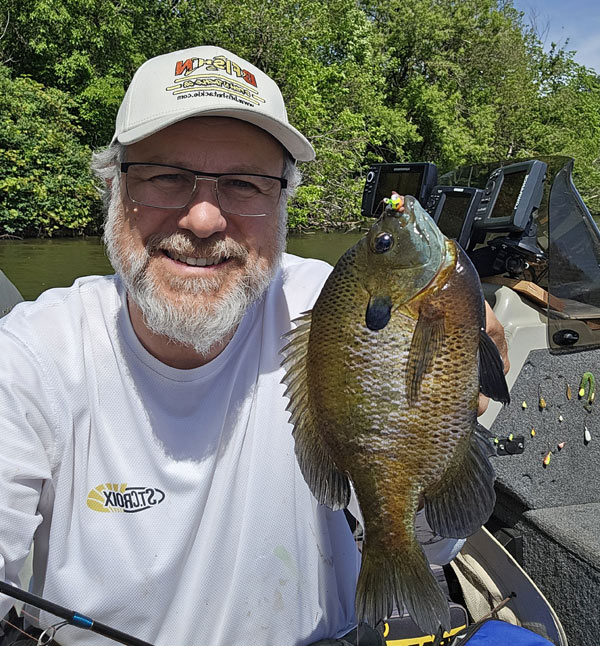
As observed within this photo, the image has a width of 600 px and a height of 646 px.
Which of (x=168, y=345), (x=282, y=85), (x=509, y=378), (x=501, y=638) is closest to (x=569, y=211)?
(x=509, y=378)

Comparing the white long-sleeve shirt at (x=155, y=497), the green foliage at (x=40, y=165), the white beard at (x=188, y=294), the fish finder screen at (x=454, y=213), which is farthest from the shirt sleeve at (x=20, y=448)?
the green foliage at (x=40, y=165)

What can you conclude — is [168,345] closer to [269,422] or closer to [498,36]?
[269,422]

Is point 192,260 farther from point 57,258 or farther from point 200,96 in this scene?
point 57,258

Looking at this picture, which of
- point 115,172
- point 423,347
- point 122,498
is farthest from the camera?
point 115,172

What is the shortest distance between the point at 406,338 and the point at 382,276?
134 millimetres

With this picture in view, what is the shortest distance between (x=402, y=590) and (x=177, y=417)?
836 millimetres

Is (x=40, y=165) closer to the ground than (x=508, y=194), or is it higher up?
closer to the ground

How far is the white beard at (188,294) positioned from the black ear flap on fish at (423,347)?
0.74 m

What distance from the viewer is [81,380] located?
1.71 metres

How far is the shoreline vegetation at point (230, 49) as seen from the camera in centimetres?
1920

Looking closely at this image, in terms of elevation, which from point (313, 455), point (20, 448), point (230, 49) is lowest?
point (20, 448)

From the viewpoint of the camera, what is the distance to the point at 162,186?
5.76ft

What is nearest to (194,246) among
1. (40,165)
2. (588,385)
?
(588,385)

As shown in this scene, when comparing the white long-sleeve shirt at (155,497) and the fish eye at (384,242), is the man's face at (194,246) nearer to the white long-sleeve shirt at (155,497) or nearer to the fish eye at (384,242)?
the white long-sleeve shirt at (155,497)
